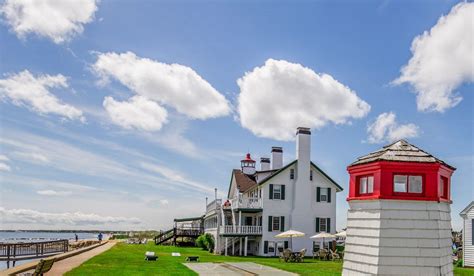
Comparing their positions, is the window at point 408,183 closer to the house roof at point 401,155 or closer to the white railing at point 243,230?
the house roof at point 401,155

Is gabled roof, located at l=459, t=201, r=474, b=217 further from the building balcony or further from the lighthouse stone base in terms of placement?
the lighthouse stone base

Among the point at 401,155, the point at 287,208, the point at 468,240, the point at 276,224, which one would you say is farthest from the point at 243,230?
the point at 401,155

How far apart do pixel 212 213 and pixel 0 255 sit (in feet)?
60.5

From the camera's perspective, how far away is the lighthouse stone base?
330 inches

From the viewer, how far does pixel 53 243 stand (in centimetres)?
4241

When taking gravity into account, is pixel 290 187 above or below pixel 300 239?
above

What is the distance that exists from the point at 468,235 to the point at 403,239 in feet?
75.3

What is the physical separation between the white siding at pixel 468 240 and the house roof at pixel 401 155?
21.3m

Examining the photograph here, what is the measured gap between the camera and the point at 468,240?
93.0 feet

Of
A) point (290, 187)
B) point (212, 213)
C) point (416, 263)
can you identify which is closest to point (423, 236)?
point (416, 263)

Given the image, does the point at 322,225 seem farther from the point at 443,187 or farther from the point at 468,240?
the point at 443,187

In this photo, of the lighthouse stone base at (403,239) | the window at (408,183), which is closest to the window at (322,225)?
the lighthouse stone base at (403,239)

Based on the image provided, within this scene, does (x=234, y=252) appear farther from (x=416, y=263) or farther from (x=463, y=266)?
(x=416, y=263)

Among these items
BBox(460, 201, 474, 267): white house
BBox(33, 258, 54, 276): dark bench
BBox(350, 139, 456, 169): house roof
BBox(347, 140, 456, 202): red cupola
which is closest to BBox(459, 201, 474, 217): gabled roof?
BBox(460, 201, 474, 267): white house
